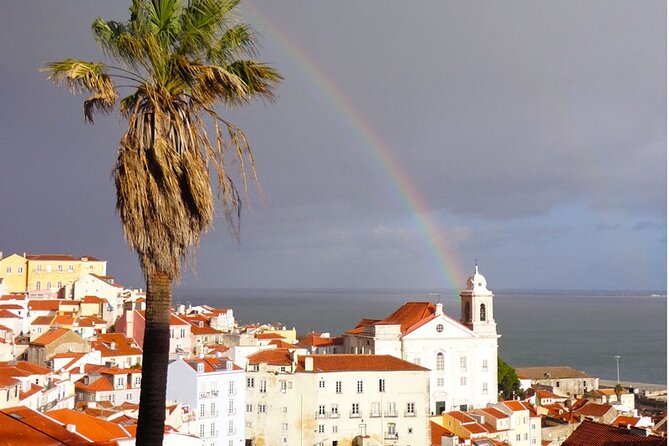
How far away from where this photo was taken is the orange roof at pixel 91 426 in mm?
14133

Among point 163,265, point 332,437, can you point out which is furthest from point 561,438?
point 163,265

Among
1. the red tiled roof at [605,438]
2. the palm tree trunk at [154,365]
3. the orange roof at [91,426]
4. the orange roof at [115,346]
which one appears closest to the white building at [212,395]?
the orange roof at [115,346]

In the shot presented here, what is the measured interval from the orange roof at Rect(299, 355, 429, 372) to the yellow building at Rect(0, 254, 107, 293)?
31189 mm

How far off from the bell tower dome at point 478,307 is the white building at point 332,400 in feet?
41.0

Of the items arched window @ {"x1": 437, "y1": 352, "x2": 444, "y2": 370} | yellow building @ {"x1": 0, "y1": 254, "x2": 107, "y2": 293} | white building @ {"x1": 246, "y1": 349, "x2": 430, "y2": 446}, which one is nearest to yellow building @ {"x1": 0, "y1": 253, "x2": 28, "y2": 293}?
yellow building @ {"x1": 0, "y1": 254, "x2": 107, "y2": 293}

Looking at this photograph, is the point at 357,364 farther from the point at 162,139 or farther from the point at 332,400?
the point at 162,139

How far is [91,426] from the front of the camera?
14.9 meters

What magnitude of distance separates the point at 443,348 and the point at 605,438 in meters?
30.9

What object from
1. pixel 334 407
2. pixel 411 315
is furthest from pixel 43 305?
pixel 411 315

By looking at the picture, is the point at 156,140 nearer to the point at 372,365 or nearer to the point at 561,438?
the point at 372,365

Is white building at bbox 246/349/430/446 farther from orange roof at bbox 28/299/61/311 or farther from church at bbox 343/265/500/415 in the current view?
orange roof at bbox 28/299/61/311

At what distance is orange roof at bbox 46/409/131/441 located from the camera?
14.1 m

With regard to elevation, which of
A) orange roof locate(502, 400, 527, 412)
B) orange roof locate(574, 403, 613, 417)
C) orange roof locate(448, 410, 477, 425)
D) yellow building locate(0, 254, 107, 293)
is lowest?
orange roof locate(448, 410, 477, 425)

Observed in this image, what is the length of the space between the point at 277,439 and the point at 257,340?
1281cm
